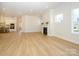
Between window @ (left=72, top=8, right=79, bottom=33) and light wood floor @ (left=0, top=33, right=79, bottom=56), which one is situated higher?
window @ (left=72, top=8, right=79, bottom=33)

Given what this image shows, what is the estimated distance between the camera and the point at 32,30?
16.2 meters

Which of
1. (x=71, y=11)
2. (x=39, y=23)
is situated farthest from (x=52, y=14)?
(x=39, y=23)

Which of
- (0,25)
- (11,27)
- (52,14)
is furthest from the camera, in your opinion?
(11,27)

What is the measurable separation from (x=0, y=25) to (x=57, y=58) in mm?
12803

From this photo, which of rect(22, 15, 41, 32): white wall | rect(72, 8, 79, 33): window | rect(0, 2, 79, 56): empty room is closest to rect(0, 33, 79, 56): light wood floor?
rect(0, 2, 79, 56): empty room

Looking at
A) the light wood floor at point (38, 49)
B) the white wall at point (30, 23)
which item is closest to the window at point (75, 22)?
the light wood floor at point (38, 49)

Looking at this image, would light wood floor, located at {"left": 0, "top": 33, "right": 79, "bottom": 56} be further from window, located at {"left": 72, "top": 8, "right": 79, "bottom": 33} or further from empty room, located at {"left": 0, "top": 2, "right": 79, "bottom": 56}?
window, located at {"left": 72, "top": 8, "right": 79, "bottom": 33}

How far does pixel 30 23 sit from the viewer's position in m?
16.0

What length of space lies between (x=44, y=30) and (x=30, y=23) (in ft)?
12.5

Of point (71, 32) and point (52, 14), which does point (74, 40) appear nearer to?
point (71, 32)

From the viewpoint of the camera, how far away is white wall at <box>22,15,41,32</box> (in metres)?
15.8

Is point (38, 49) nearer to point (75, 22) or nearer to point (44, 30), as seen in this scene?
point (75, 22)

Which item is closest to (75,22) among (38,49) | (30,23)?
(38,49)

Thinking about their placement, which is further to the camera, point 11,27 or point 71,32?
point 11,27
